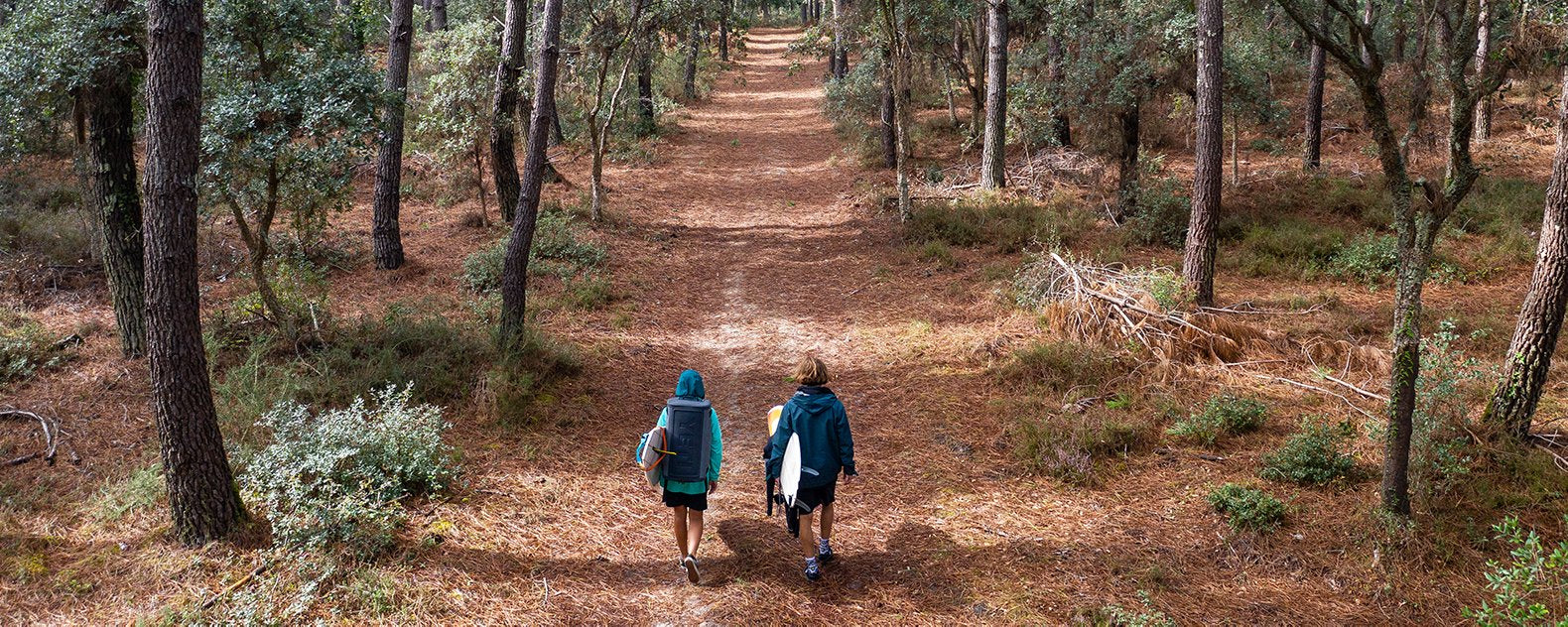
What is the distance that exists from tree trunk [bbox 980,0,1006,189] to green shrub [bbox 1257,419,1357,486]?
10058 millimetres

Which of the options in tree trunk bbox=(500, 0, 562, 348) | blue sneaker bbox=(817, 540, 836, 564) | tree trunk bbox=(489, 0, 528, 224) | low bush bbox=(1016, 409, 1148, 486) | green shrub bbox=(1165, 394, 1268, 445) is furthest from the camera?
tree trunk bbox=(489, 0, 528, 224)

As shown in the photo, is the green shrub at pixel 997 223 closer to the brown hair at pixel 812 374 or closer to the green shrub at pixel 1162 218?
the green shrub at pixel 1162 218

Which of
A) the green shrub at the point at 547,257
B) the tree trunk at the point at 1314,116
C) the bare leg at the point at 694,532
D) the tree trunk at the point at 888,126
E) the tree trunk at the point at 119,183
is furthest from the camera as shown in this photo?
the tree trunk at the point at 888,126

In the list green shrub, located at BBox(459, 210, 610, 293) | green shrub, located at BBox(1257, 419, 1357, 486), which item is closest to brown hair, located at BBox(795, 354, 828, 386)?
green shrub, located at BBox(1257, 419, 1357, 486)

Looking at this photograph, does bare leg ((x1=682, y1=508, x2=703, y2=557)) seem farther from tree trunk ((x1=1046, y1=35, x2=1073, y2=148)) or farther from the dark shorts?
tree trunk ((x1=1046, y1=35, x2=1073, y2=148))

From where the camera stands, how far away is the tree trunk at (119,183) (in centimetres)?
799

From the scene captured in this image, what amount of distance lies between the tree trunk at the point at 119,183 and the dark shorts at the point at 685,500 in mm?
5950

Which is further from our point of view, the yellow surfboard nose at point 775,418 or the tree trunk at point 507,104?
the tree trunk at point 507,104

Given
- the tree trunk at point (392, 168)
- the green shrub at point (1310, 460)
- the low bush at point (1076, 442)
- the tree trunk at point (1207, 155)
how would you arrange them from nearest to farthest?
the green shrub at point (1310, 460), the low bush at point (1076, 442), the tree trunk at point (1207, 155), the tree trunk at point (392, 168)

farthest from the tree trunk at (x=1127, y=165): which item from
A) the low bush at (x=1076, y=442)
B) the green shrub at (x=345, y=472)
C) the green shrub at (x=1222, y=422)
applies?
the green shrub at (x=345, y=472)

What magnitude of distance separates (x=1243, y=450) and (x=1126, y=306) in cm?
234

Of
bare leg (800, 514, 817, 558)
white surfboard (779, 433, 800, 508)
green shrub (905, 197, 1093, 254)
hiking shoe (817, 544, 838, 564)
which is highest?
green shrub (905, 197, 1093, 254)

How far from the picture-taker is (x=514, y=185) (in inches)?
589

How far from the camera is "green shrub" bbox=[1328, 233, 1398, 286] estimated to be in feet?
35.7
